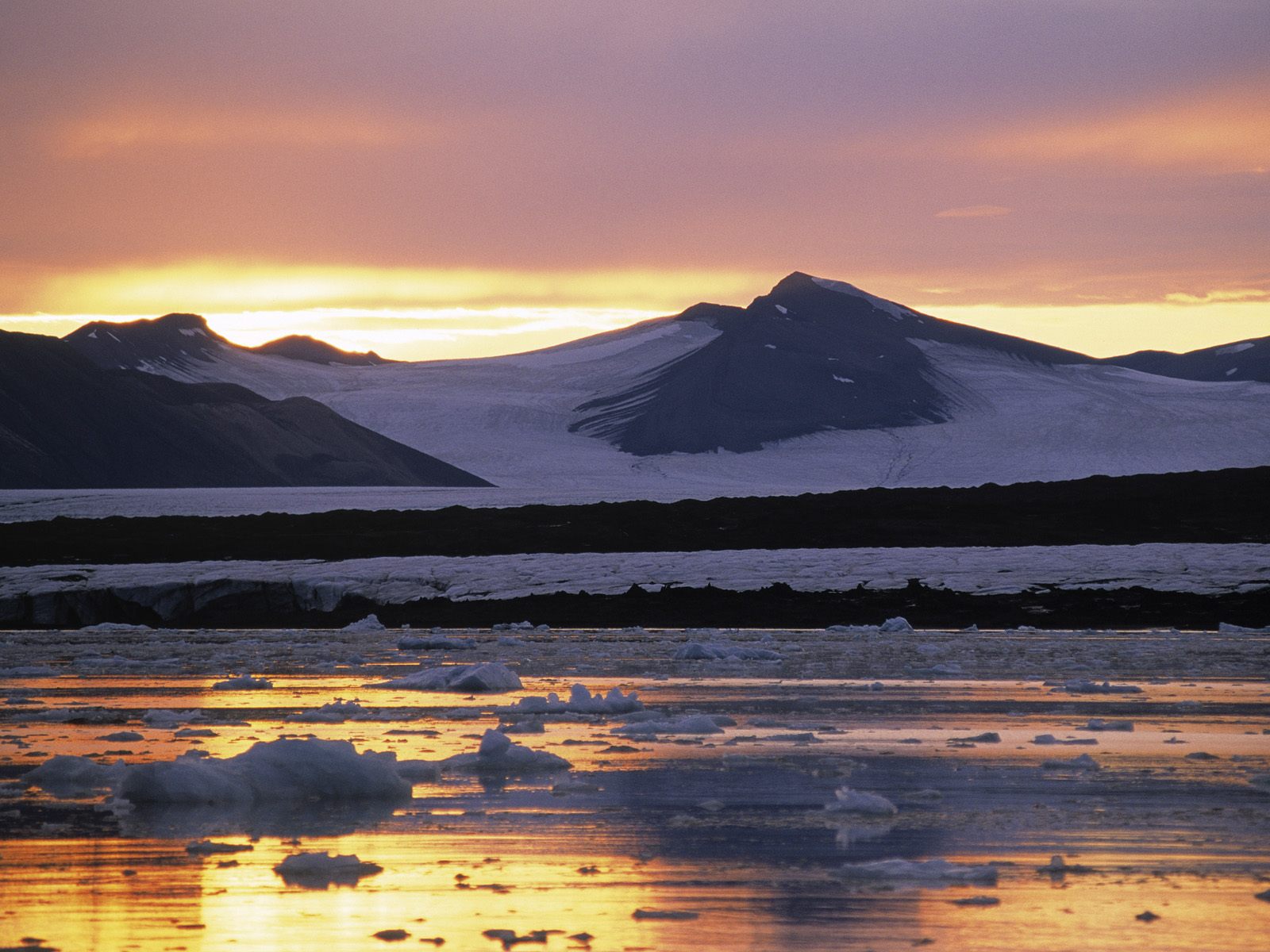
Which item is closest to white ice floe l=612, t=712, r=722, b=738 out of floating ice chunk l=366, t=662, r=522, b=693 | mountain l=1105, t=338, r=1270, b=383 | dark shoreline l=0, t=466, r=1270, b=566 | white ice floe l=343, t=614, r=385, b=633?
floating ice chunk l=366, t=662, r=522, b=693

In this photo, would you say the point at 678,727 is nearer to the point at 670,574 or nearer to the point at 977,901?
the point at 977,901

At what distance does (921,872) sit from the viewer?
5988 millimetres

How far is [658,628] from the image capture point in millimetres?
25719

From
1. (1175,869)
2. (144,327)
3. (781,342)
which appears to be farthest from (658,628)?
(144,327)

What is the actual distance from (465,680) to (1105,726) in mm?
5581

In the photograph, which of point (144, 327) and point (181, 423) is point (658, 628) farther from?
point (144, 327)

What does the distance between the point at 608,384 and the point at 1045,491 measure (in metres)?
78.4

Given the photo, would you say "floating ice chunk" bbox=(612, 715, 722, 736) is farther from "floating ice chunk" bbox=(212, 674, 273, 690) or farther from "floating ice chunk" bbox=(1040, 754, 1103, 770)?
"floating ice chunk" bbox=(212, 674, 273, 690)

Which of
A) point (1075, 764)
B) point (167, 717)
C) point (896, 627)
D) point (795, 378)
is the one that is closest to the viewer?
point (1075, 764)

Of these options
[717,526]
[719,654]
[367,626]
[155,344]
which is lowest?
[367,626]

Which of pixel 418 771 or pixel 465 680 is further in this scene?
pixel 465 680

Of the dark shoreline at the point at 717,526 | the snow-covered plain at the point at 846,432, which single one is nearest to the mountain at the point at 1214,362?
the snow-covered plain at the point at 846,432

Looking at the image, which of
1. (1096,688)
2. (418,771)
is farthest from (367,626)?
(418,771)

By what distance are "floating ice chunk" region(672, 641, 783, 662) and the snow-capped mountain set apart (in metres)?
38.6
